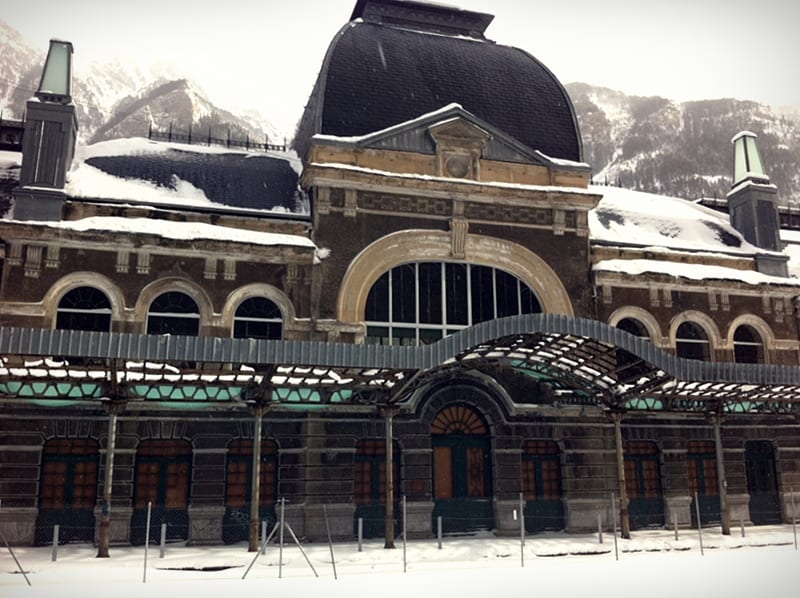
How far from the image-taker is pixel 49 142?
1045 inches

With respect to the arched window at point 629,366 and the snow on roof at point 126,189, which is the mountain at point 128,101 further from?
the arched window at point 629,366

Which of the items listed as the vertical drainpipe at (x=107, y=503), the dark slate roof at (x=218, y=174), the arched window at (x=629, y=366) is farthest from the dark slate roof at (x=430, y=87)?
the vertical drainpipe at (x=107, y=503)

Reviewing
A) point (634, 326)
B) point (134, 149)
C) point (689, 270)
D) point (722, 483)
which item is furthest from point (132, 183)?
point (722, 483)

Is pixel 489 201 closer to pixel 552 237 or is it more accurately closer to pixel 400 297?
pixel 552 237

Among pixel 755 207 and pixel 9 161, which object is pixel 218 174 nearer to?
pixel 9 161

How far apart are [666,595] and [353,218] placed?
16598 millimetres

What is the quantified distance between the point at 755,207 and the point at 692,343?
8.56 m

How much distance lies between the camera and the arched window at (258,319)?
2609cm

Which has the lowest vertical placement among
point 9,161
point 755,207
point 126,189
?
point 126,189

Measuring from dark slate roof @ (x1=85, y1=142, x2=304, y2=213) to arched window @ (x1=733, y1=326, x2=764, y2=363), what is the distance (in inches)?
733

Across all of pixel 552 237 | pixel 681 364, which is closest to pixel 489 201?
pixel 552 237

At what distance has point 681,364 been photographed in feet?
75.7

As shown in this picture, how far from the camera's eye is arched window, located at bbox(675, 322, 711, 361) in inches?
1218

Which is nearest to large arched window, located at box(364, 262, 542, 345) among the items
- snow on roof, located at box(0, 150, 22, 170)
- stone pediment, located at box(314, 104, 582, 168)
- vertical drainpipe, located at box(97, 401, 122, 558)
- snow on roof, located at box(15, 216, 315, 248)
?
snow on roof, located at box(15, 216, 315, 248)
